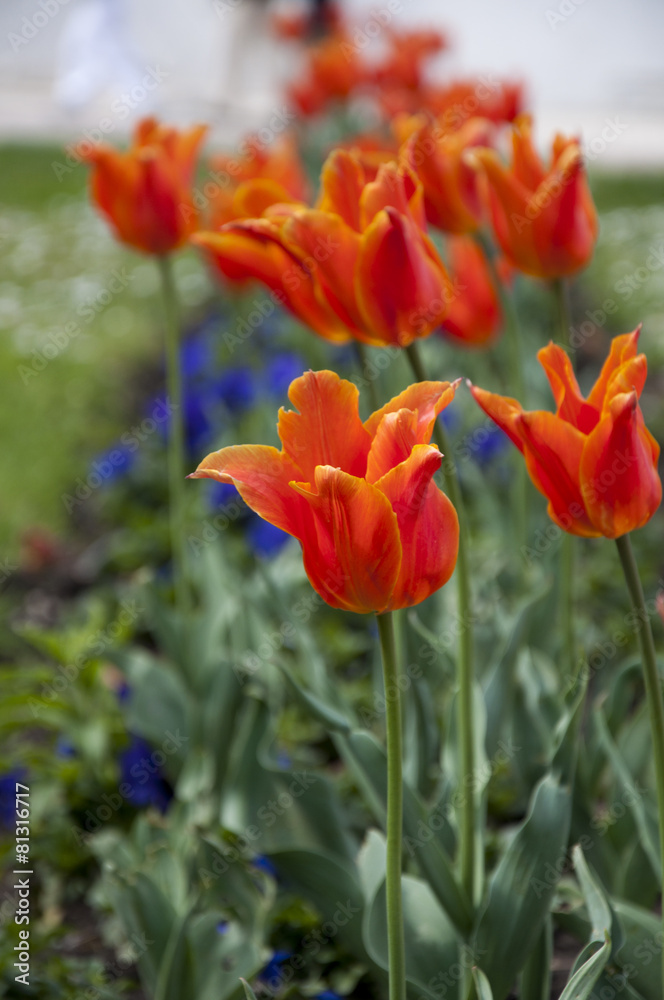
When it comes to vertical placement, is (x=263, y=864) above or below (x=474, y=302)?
below

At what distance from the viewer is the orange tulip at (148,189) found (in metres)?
1.51

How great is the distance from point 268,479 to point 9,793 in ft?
3.87

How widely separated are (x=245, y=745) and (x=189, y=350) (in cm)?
206

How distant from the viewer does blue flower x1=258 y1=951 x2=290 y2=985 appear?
1.26 meters

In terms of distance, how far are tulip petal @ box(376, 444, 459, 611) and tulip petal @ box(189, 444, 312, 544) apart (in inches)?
2.7

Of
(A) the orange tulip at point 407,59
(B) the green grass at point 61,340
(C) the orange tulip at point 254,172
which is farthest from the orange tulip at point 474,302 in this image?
(A) the orange tulip at point 407,59

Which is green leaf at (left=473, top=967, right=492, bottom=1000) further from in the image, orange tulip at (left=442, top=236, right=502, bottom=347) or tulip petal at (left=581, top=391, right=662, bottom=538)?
orange tulip at (left=442, top=236, right=502, bottom=347)

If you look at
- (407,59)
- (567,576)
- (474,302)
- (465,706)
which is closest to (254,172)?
(474,302)

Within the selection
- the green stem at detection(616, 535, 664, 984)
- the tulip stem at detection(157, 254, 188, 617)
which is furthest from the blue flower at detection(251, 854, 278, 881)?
the green stem at detection(616, 535, 664, 984)

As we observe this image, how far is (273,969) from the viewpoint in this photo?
1.29 metres

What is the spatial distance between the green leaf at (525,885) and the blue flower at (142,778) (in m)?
0.82

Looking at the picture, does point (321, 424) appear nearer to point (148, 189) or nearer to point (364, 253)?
point (364, 253)

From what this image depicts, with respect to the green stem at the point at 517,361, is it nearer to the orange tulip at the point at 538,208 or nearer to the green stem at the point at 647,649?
the orange tulip at the point at 538,208

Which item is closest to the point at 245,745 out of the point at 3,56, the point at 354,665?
the point at 354,665
